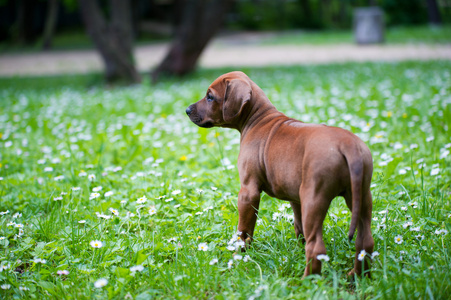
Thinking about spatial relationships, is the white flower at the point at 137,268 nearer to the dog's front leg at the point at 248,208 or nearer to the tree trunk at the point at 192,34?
the dog's front leg at the point at 248,208

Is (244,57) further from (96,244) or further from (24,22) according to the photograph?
(24,22)

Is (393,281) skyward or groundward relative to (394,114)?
skyward

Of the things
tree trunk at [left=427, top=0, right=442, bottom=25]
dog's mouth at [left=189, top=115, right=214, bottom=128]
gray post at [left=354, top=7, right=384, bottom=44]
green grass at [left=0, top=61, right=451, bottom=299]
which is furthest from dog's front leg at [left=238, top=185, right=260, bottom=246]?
tree trunk at [left=427, top=0, right=442, bottom=25]

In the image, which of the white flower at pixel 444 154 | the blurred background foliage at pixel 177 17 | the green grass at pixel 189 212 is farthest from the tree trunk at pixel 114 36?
the blurred background foliage at pixel 177 17

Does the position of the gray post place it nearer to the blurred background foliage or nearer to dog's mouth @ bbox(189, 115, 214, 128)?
the blurred background foliage

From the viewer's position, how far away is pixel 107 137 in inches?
250

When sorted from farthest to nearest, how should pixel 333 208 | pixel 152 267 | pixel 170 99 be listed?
pixel 170 99
pixel 333 208
pixel 152 267

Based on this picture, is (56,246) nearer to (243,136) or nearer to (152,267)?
(152,267)

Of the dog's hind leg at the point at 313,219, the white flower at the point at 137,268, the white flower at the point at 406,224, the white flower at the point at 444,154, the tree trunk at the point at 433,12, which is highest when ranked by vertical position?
the dog's hind leg at the point at 313,219

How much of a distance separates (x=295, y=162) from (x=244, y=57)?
56.3ft

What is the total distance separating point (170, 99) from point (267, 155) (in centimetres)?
629

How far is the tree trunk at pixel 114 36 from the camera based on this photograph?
11766 millimetres

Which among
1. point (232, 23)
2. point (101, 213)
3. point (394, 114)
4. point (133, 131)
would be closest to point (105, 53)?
point (133, 131)

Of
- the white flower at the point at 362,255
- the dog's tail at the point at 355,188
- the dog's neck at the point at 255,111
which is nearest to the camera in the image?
the dog's tail at the point at 355,188
